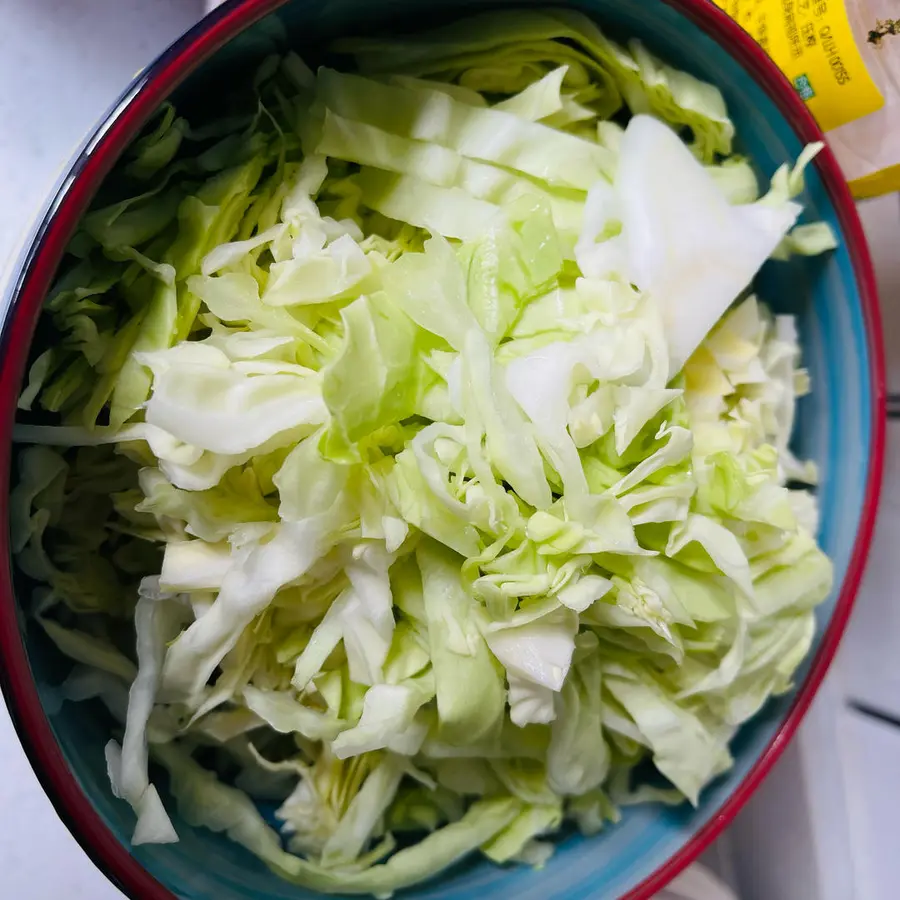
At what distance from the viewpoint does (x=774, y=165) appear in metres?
0.61

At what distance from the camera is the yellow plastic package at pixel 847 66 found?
565 mm

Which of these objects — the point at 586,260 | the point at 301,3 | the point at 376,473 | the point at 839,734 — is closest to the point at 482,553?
the point at 376,473

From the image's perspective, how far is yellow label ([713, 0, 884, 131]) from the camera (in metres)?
0.56

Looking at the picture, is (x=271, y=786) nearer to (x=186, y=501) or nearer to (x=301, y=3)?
(x=186, y=501)

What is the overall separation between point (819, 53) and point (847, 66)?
0.02m

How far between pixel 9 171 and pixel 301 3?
0.26 m

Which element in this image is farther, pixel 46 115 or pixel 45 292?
pixel 46 115

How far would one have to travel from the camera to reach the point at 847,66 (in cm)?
56

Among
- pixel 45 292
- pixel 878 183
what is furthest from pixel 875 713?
pixel 45 292

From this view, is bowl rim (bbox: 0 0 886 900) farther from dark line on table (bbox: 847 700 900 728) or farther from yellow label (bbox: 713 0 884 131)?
dark line on table (bbox: 847 700 900 728)

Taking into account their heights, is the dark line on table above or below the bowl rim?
below

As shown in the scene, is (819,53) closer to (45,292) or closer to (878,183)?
(878,183)

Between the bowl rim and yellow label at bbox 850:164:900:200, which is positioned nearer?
the bowl rim

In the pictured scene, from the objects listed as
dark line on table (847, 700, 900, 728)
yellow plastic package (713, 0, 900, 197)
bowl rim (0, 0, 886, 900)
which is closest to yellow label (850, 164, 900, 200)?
yellow plastic package (713, 0, 900, 197)
